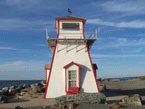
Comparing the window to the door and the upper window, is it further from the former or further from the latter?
the upper window

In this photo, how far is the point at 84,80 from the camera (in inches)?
669

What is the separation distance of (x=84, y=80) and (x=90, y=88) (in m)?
0.96

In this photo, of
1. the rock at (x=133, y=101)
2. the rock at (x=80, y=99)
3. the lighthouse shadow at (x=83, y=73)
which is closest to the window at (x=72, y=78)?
the lighthouse shadow at (x=83, y=73)

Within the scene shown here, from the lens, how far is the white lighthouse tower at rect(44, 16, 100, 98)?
1664 cm

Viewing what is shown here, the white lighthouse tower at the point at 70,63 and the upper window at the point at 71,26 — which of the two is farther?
the upper window at the point at 71,26

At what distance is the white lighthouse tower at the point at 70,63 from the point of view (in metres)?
16.6

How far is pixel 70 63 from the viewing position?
16688 millimetres

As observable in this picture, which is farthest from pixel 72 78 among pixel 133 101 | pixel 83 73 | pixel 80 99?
pixel 133 101

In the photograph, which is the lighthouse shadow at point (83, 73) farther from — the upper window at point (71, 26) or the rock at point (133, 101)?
the rock at point (133, 101)

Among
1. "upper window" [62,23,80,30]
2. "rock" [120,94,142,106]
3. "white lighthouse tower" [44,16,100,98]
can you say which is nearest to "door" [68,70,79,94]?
"white lighthouse tower" [44,16,100,98]

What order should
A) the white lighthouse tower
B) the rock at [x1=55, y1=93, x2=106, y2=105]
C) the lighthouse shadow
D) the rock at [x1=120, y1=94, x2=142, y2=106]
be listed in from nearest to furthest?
the rock at [x1=120, y1=94, x2=142, y2=106] → the rock at [x1=55, y1=93, x2=106, y2=105] → the white lighthouse tower → the lighthouse shadow

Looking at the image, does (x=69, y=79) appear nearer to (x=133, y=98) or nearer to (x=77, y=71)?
(x=77, y=71)

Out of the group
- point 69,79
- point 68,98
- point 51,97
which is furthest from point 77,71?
point 68,98

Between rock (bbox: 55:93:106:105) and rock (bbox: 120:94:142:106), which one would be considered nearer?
rock (bbox: 120:94:142:106)
